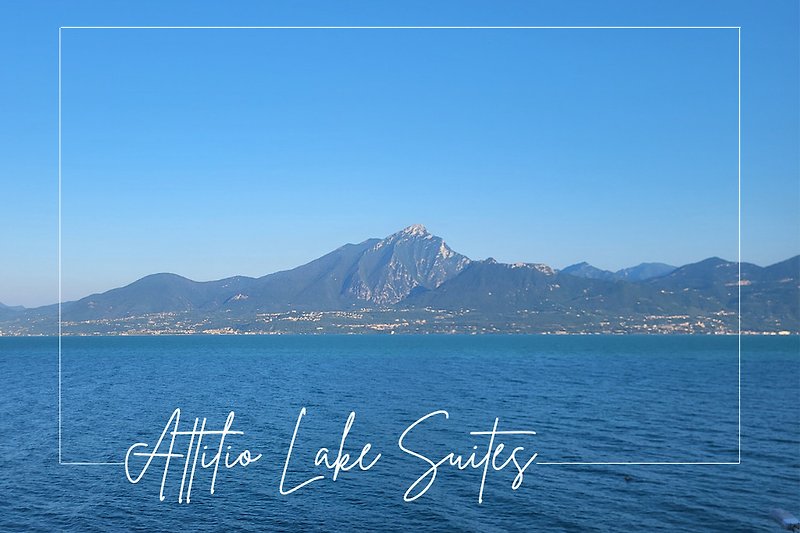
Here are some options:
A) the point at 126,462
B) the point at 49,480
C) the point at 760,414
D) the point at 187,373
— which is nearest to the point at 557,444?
the point at 760,414

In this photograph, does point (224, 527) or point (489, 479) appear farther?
point (489, 479)

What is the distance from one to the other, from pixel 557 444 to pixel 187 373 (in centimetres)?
10097

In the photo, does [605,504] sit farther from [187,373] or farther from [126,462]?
[187,373]

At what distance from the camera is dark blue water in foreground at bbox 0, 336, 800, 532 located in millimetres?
42000

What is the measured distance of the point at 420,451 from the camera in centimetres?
5966

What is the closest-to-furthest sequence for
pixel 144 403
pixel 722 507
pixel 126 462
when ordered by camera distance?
pixel 722 507 → pixel 126 462 → pixel 144 403

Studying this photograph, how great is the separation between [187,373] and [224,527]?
363 feet

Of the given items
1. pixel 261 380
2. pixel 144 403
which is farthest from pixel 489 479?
pixel 261 380

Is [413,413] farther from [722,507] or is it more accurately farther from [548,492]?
[722,507]

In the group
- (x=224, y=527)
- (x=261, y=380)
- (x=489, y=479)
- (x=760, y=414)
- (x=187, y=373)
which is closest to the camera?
(x=224, y=527)

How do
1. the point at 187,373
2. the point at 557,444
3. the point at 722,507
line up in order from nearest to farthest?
the point at 722,507
the point at 557,444
the point at 187,373

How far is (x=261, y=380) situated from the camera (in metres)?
125

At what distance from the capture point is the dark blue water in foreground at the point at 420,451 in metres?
42.0

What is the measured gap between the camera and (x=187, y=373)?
475 ft
